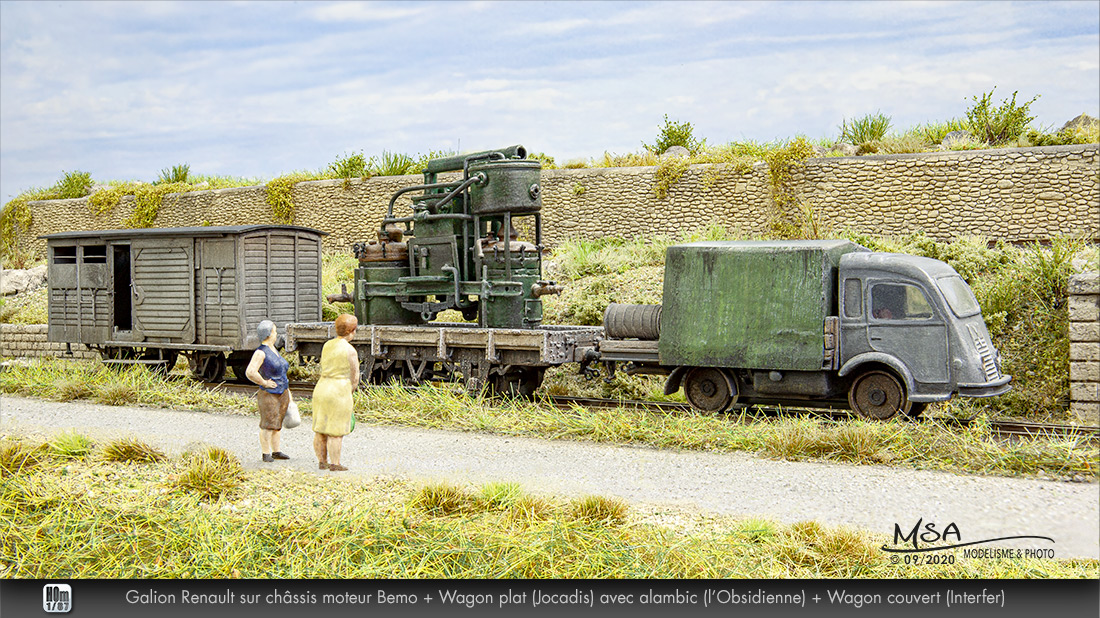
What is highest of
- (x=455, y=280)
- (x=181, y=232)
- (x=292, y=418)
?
(x=181, y=232)

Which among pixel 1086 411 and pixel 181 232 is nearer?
pixel 1086 411

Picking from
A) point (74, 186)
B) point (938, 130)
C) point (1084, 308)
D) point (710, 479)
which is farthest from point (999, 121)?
point (74, 186)

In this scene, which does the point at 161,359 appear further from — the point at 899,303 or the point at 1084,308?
the point at 1084,308

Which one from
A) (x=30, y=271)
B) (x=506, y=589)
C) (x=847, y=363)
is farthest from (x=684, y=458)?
(x=30, y=271)

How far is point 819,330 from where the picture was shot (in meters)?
10.4

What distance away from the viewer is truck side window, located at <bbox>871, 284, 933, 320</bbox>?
32.8 feet

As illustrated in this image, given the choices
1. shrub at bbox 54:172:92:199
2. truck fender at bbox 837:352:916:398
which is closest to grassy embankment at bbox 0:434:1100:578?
truck fender at bbox 837:352:916:398

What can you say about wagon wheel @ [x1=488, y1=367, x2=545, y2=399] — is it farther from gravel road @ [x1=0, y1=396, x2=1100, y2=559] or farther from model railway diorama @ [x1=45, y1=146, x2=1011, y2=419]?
gravel road @ [x1=0, y1=396, x2=1100, y2=559]

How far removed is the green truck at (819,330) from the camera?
9.91 m

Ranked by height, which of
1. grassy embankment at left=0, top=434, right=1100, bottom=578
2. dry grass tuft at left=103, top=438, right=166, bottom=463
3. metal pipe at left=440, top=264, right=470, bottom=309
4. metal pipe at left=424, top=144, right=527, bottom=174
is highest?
metal pipe at left=424, top=144, right=527, bottom=174

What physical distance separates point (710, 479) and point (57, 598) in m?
4.93

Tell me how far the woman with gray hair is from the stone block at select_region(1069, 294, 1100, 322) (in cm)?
947

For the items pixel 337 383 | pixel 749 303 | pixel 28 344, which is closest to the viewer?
pixel 337 383

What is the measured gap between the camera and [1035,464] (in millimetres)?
8047
